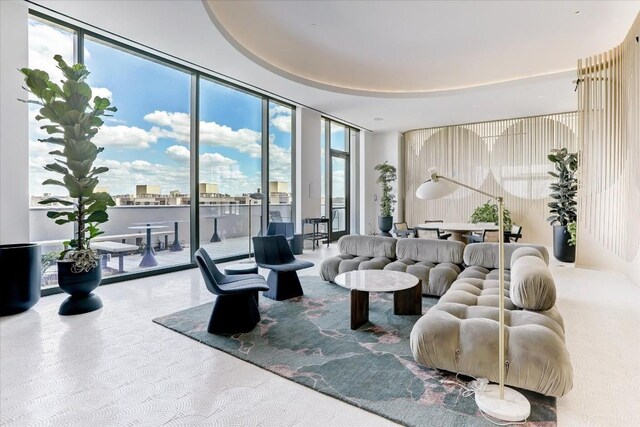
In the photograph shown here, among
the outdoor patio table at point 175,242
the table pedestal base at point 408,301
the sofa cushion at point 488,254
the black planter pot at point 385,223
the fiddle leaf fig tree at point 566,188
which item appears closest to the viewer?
the table pedestal base at point 408,301

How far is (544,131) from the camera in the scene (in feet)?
28.2

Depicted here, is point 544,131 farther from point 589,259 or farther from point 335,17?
point 335,17

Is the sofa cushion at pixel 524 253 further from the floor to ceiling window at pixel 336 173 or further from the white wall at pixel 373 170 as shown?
the white wall at pixel 373 170

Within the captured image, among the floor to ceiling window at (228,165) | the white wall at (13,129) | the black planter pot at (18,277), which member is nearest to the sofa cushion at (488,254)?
the floor to ceiling window at (228,165)

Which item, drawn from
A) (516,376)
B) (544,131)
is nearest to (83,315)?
(516,376)

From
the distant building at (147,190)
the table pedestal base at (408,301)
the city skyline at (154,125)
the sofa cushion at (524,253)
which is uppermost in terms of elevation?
the city skyline at (154,125)

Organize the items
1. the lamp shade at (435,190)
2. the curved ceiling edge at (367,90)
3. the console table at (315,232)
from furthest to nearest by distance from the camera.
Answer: the console table at (315,232) → the curved ceiling edge at (367,90) → the lamp shade at (435,190)

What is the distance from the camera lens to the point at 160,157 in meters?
5.48

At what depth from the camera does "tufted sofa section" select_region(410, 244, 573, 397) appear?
1.98 m

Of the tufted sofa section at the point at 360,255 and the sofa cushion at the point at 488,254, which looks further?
the tufted sofa section at the point at 360,255

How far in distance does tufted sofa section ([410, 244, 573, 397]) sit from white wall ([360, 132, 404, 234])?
7.89m

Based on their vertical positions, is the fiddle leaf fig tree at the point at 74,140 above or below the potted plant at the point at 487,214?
above

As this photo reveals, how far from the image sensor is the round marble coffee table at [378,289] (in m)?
3.17

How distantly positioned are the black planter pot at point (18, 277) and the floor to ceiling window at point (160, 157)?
0.81 m
